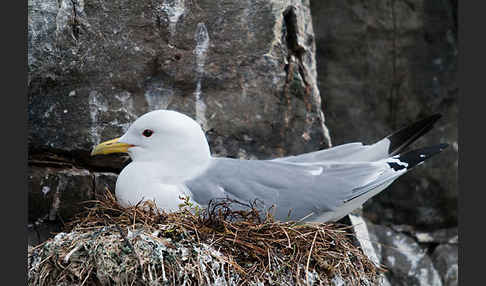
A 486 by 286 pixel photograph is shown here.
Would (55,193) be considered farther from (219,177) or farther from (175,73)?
(219,177)

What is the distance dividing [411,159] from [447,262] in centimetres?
163

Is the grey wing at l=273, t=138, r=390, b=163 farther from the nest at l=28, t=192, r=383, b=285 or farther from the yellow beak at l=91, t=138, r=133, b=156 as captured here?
the yellow beak at l=91, t=138, r=133, b=156

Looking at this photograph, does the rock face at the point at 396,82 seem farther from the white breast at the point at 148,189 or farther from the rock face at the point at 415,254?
the white breast at the point at 148,189

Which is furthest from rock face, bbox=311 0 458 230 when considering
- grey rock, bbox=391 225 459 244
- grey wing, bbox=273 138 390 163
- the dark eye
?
the dark eye

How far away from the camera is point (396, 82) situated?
4324 millimetres

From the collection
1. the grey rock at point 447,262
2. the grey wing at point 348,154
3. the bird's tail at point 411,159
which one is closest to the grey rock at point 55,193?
the grey wing at point 348,154

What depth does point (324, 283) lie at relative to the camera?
92.1 inches

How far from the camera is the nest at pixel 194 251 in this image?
85.1 inches

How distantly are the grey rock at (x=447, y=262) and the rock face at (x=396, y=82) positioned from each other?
15 centimetres

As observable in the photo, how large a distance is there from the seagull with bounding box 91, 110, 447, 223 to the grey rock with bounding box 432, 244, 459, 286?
1633mm

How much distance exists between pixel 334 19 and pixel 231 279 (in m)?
2.49

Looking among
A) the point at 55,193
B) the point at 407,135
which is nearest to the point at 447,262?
the point at 407,135

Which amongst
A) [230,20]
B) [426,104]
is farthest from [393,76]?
[230,20]

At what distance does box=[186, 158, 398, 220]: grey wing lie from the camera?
2.54 meters
